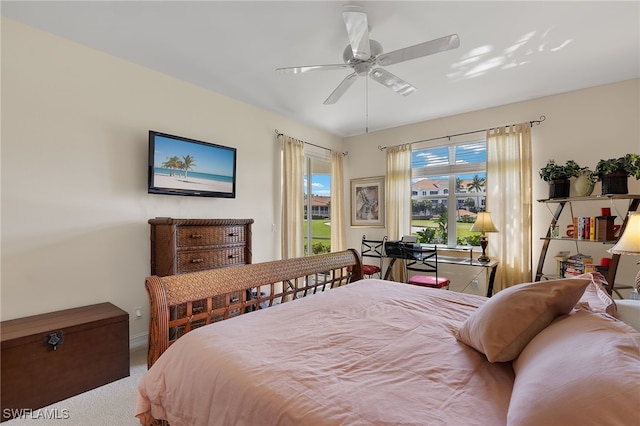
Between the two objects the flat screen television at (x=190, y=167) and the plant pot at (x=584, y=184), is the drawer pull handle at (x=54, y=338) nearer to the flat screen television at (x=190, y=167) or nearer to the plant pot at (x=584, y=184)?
the flat screen television at (x=190, y=167)

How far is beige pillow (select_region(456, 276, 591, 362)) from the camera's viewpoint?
1.04 metres

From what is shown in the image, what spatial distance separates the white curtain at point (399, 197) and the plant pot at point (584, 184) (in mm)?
2052

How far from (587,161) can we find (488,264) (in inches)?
64.2

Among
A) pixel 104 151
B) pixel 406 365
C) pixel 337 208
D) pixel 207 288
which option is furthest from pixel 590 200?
pixel 104 151

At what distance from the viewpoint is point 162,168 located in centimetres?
293

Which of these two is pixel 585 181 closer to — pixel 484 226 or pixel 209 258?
pixel 484 226

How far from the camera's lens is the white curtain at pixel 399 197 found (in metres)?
4.68

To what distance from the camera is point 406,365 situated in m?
1.07

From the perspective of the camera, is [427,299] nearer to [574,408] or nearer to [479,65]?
[574,408]

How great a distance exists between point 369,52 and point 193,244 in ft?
7.38

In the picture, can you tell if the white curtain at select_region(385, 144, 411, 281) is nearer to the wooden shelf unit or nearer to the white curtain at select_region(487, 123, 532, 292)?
the white curtain at select_region(487, 123, 532, 292)

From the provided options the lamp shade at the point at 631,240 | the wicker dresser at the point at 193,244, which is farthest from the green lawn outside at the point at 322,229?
the lamp shade at the point at 631,240

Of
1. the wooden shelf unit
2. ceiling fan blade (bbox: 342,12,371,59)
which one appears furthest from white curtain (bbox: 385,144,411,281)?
ceiling fan blade (bbox: 342,12,371,59)

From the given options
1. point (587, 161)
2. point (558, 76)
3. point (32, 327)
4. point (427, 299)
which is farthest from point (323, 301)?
point (587, 161)
